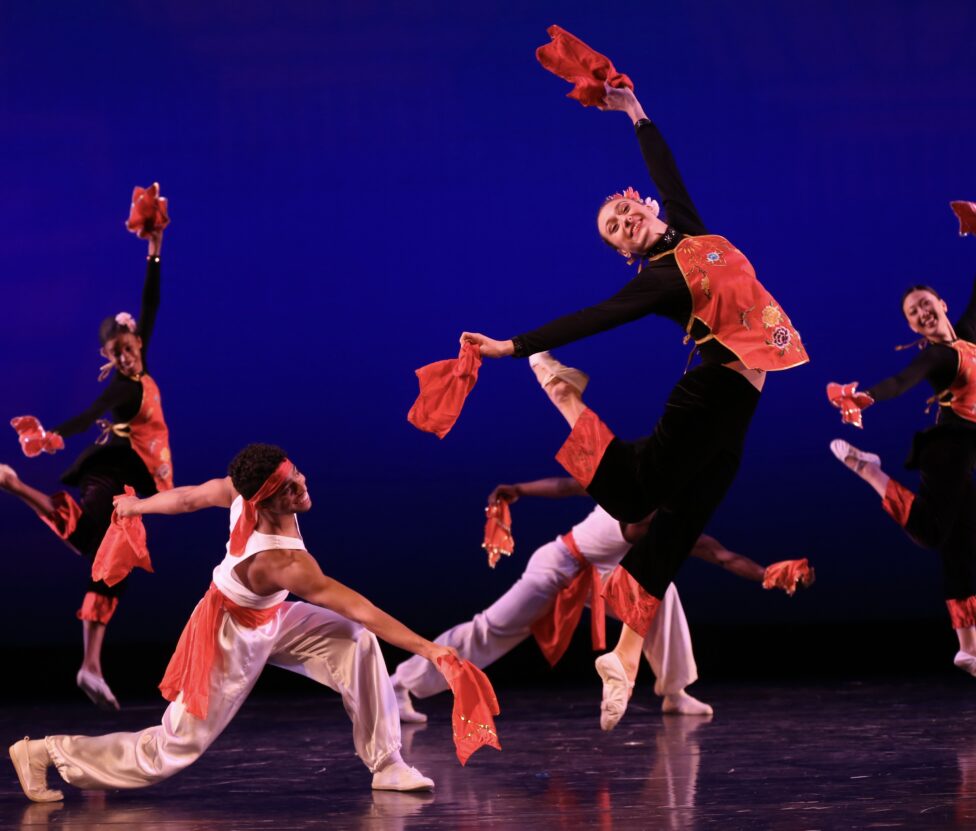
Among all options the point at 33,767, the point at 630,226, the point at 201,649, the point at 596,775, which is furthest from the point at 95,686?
the point at 630,226

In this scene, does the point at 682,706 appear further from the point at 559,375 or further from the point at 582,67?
the point at 582,67

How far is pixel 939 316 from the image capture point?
15.4ft

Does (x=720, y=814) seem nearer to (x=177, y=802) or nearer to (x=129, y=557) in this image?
(x=177, y=802)

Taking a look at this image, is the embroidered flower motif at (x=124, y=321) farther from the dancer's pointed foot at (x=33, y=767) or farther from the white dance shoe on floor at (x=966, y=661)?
the white dance shoe on floor at (x=966, y=661)

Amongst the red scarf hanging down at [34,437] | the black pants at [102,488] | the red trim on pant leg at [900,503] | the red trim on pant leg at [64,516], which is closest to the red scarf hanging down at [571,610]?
the red trim on pant leg at [900,503]

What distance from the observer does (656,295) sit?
10.7 ft

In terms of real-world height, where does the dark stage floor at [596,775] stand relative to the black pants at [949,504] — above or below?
below

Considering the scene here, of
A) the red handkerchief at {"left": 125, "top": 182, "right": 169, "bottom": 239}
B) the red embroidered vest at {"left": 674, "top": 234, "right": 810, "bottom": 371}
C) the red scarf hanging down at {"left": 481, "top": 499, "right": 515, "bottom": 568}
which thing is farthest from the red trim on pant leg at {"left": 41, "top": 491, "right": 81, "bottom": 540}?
the red embroidered vest at {"left": 674, "top": 234, "right": 810, "bottom": 371}

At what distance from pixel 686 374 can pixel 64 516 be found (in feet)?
8.95

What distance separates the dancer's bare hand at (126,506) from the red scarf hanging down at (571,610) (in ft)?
5.97

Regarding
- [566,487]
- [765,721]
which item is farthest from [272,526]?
[765,721]

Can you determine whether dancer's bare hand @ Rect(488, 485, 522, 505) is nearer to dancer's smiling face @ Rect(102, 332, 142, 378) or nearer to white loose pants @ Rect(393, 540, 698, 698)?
white loose pants @ Rect(393, 540, 698, 698)

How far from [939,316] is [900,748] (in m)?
1.82

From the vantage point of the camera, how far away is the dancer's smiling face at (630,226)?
11.2ft
